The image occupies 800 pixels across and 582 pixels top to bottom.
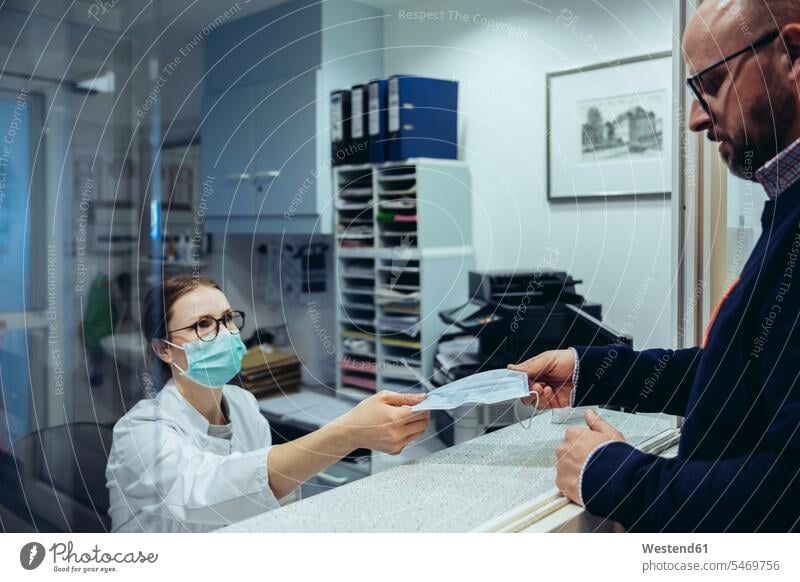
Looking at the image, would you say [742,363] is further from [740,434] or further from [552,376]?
[552,376]

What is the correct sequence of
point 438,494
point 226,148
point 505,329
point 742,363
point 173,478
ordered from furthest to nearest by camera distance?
1. point 226,148
2. point 505,329
3. point 173,478
4. point 438,494
5. point 742,363

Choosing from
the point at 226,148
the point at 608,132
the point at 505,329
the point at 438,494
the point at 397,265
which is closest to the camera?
the point at 438,494

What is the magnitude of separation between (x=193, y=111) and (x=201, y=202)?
20cm

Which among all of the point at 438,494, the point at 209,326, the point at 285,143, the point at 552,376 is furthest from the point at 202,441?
the point at 285,143

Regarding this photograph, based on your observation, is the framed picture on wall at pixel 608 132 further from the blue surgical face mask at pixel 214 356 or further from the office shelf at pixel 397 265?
the blue surgical face mask at pixel 214 356

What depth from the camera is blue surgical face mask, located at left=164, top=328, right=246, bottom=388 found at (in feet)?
3.02

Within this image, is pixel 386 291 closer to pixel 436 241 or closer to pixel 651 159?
pixel 436 241

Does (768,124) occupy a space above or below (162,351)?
above

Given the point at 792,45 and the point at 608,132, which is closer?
the point at 792,45

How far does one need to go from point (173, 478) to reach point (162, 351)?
0.18 metres

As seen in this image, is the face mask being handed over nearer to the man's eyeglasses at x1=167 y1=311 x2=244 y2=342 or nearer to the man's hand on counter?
the man's hand on counter

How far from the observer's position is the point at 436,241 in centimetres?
205

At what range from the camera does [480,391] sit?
82cm
